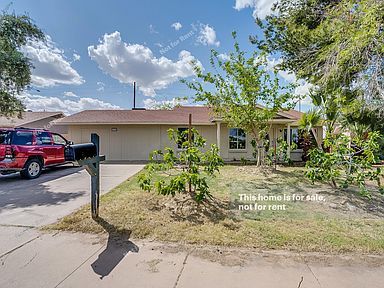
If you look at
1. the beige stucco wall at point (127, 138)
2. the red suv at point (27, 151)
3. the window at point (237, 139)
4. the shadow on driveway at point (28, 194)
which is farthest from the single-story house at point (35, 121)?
the window at point (237, 139)

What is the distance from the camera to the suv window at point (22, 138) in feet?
26.3

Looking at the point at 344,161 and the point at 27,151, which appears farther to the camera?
the point at 27,151

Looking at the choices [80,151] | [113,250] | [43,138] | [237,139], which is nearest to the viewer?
[113,250]

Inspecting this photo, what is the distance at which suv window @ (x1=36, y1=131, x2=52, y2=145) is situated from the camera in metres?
9.00

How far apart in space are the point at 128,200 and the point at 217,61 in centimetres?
719

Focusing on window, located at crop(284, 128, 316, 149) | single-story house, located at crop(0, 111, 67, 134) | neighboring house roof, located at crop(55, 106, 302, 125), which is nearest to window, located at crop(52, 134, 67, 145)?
neighboring house roof, located at crop(55, 106, 302, 125)

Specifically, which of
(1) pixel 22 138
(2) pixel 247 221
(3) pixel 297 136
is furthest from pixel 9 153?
(3) pixel 297 136

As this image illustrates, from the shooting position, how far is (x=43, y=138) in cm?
933

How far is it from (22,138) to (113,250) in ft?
24.7

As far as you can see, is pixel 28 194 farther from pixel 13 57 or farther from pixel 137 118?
pixel 137 118

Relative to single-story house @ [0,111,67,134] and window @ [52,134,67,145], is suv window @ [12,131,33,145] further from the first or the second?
single-story house @ [0,111,67,134]

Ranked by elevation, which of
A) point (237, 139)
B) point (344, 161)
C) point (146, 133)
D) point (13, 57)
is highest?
point (13, 57)

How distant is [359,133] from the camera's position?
10523 millimetres

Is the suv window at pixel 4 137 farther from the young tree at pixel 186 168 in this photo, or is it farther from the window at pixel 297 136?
the window at pixel 297 136
